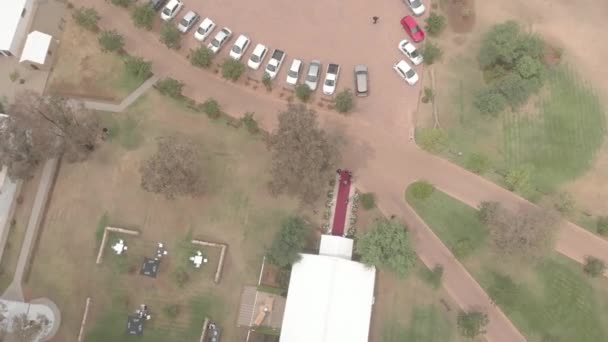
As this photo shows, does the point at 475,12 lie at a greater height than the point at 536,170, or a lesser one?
greater

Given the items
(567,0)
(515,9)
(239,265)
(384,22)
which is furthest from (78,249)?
(567,0)

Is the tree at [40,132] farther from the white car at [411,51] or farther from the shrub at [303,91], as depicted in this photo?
the white car at [411,51]

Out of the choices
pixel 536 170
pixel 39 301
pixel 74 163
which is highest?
pixel 536 170

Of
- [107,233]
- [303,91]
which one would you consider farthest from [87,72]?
[303,91]

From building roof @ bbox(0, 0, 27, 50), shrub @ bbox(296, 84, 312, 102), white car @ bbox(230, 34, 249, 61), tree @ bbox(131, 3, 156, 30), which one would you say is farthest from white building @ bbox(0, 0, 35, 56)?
shrub @ bbox(296, 84, 312, 102)

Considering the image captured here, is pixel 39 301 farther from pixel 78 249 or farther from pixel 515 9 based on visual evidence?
pixel 515 9

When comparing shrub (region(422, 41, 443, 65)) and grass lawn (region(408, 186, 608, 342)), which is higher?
shrub (region(422, 41, 443, 65))

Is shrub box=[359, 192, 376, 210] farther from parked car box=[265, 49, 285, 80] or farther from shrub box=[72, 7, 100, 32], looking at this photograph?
shrub box=[72, 7, 100, 32]
